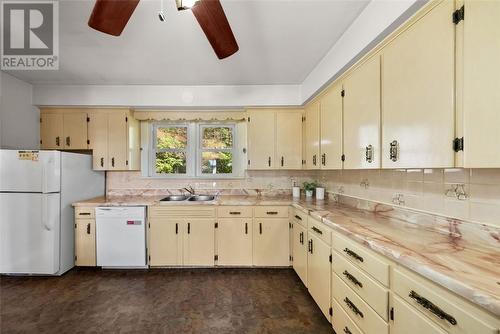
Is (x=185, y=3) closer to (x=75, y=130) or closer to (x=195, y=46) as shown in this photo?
(x=195, y=46)

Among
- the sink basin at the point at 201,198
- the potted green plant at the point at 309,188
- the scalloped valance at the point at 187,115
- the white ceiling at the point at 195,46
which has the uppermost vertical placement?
the white ceiling at the point at 195,46

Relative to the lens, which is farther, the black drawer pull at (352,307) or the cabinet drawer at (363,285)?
the black drawer pull at (352,307)

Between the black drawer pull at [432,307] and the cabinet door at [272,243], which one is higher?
the black drawer pull at [432,307]

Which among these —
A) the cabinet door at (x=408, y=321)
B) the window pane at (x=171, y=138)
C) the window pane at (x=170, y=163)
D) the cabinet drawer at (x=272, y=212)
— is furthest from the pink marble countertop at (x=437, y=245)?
the window pane at (x=171, y=138)

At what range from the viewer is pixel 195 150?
3.72 meters

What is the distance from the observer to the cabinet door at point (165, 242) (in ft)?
9.80

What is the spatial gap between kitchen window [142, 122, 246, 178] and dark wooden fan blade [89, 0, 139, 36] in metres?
2.39

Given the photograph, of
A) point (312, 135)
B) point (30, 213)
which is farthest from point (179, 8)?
point (30, 213)

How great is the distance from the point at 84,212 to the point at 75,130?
4.07 ft

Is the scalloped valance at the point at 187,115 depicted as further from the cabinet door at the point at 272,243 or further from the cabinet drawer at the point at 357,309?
the cabinet drawer at the point at 357,309

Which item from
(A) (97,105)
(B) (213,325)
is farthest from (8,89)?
(B) (213,325)

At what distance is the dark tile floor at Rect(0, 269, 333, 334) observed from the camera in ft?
6.40

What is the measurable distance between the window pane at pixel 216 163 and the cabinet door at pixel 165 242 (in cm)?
102

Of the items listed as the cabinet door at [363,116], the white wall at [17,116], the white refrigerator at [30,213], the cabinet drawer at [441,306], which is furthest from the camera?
the white wall at [17,116]
